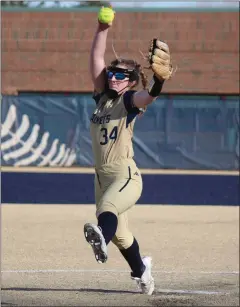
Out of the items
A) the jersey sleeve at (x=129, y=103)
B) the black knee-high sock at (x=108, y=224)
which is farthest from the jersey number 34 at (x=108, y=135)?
the black knee-high sock at (x=108, y=224)

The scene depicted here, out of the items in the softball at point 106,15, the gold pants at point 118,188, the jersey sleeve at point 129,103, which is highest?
the softball at point 106,15

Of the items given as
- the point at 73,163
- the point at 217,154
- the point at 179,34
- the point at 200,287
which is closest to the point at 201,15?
the point at 179,34

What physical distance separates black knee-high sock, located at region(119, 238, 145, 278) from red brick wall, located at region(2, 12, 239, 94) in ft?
65.4

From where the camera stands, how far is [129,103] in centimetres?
636

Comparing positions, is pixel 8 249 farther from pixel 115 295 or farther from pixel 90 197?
pixel 90 197

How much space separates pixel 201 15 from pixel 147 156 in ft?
15.2

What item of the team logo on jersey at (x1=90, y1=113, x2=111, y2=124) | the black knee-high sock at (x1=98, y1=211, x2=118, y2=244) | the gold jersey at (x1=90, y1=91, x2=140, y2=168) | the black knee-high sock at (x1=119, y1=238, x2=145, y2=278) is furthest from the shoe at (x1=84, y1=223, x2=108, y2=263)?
the black knee-high sock at (x1=119, y1=238, x2=145, y2=278)

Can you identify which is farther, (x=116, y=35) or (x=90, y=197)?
(x=116, y=35)

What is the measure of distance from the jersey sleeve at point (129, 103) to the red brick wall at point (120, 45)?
66.9ft

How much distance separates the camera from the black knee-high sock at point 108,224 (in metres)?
6.05

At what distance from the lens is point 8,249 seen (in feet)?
33.8

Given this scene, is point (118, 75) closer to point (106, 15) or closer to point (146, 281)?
point (106, 15)

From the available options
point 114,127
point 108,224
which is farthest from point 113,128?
point 108,224

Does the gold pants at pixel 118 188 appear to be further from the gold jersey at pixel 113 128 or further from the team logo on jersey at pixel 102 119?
the team logo on jersey at pixel 102 119
